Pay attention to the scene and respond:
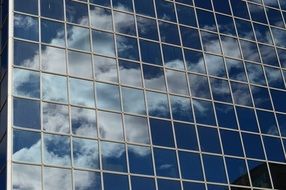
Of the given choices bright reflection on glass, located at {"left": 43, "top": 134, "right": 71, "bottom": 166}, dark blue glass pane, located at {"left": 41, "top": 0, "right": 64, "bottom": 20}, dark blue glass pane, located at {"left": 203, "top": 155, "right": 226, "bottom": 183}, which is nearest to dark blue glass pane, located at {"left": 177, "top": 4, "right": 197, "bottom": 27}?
dark blue glass pane, located at {"left": 41, "top": 0, "right": 64, "bottom": 20}

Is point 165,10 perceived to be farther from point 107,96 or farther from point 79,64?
point 107,96

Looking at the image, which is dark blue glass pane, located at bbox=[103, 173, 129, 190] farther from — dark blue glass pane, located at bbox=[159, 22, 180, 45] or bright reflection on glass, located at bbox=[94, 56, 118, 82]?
dark blue glass pane, located at bbox=[159, 22, 180, 45]

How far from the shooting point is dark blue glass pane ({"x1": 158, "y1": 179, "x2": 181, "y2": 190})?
35875 mm

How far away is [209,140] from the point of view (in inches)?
1548

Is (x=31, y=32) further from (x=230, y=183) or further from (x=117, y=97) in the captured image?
(x=230, y=183)

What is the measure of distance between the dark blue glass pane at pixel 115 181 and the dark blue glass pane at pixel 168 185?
2.05 meters

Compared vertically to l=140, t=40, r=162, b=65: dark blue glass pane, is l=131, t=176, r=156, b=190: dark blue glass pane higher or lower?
lower

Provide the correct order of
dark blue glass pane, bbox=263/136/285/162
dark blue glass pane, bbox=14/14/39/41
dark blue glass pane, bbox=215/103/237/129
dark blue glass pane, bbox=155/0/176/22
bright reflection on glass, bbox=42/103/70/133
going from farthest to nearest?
dark blue glass pane, bbox=155/0/176/22, dark blue glass pane, bbox=263/136/285/162, dark blue glass pane, bbox=215/103/237/129, dark blue glass pane, bbox=14/14/39/41, bright reflection on glass, bbox=42/103/70/133

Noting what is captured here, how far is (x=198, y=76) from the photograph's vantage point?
41938 millimetres

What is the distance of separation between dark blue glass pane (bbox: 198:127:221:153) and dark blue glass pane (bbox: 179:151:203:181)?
104 cm

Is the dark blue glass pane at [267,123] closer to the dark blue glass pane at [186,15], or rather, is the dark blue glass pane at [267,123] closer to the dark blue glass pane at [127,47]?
the dark blue glass pane at [186,15]

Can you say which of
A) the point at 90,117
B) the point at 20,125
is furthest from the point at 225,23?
the point at 20,125

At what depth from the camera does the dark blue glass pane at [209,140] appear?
38938mm

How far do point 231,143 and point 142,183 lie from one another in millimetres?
7342
